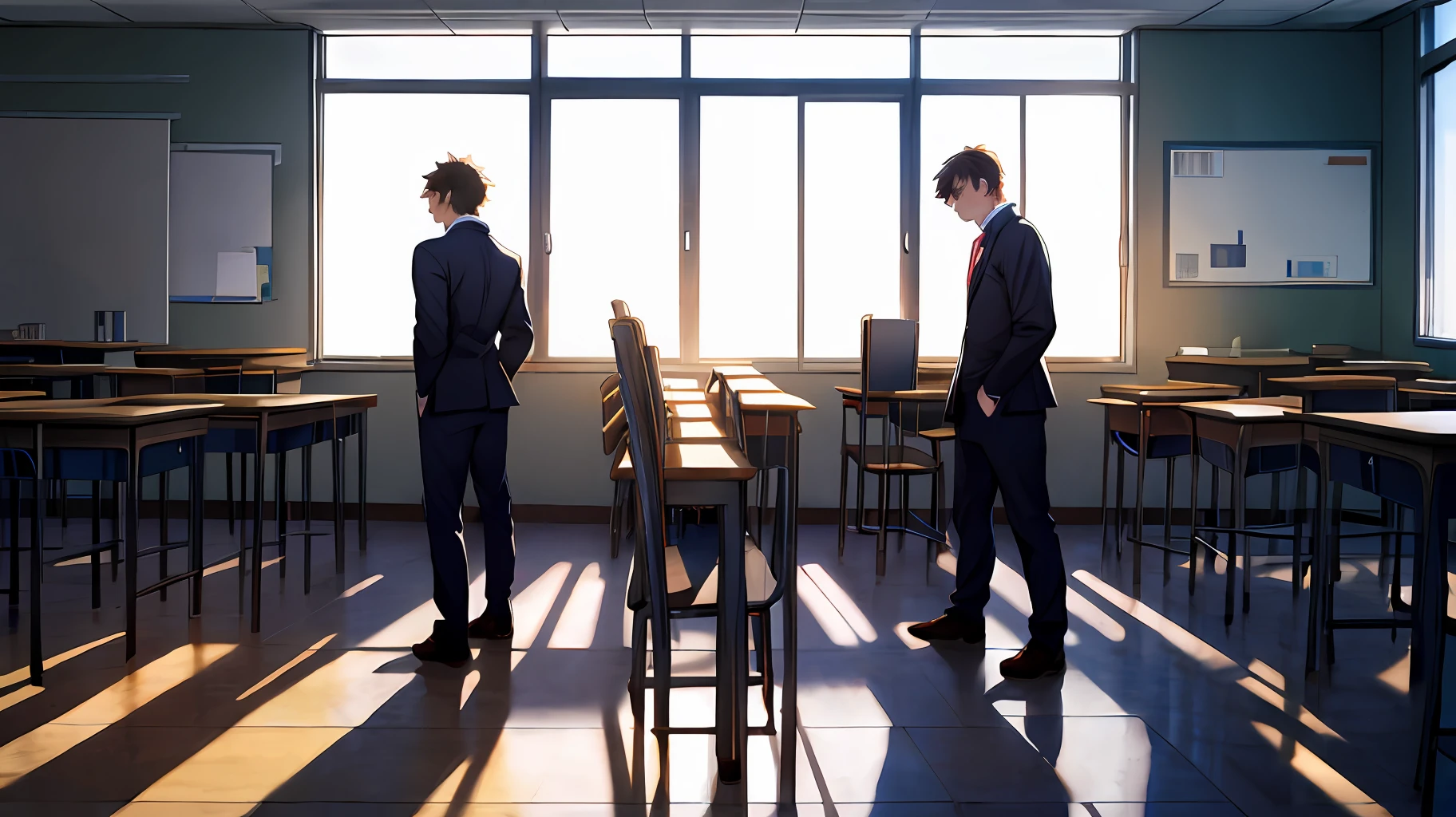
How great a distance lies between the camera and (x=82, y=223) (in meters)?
6.15

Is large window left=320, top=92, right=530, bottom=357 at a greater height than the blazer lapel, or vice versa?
large window left=320, top=92, right=530, bottom=357

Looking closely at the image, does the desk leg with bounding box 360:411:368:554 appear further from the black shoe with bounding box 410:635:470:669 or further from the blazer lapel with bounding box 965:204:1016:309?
the blazer lapel with bounding box 965:204:1016:309

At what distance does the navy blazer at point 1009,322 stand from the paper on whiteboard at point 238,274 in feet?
15.9

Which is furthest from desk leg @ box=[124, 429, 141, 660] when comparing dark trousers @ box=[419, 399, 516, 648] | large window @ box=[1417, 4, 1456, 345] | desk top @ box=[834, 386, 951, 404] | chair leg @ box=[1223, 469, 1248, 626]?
large window @ box=[1417, 4, 1456, 345]

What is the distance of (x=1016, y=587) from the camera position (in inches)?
165

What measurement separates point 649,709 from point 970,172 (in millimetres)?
1949

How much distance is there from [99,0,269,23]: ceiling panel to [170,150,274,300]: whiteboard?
80 cm

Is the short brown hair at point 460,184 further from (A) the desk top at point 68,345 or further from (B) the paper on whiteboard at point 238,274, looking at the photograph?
(B) the paper on whiteboard at point 238,274

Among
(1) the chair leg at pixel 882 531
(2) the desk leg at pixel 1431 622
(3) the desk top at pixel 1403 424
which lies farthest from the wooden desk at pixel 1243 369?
(2) the desk leg at pixel 1431 622

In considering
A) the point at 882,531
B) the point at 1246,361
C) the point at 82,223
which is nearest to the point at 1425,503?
the point at 882,531

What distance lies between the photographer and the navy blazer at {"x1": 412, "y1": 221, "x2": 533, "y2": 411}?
Result: 304 cm

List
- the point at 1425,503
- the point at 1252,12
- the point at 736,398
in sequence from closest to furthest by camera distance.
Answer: the point at 1425,503 → the point at 736,398 → the point at 1252,12

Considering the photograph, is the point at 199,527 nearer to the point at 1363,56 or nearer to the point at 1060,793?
the point at 1060,793

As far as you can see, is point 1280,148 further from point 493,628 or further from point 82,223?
point 82,223
